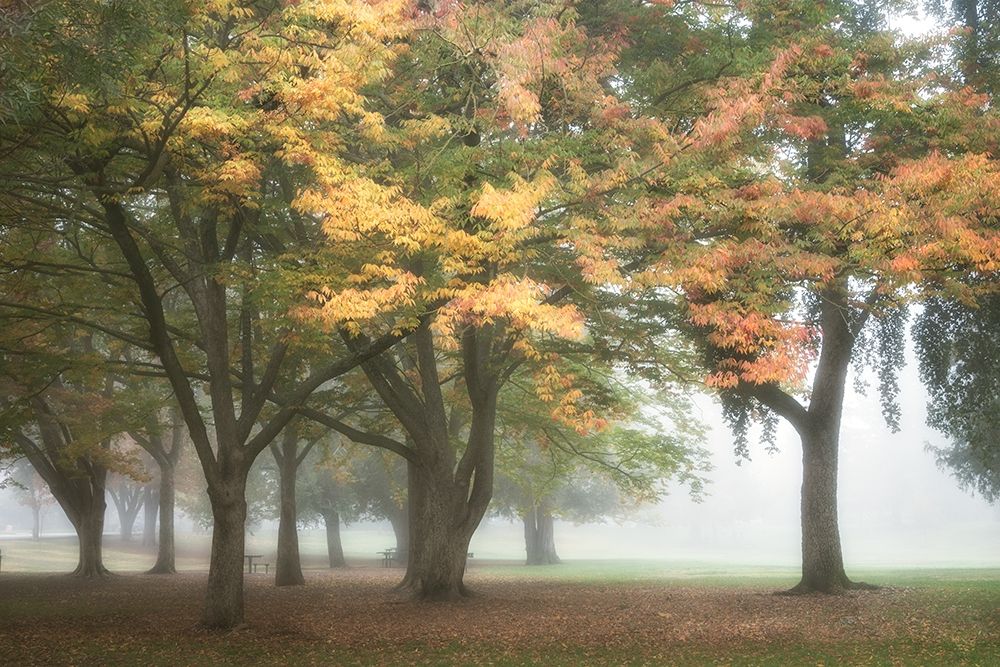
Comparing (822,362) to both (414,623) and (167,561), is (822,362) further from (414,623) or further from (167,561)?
(167,561)

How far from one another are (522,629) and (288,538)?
14.1 meters

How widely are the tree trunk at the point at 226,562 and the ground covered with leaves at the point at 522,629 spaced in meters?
0.37

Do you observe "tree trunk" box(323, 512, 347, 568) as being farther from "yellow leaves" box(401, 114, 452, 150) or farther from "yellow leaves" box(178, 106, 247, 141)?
"yellow leaves" box(178, 106, 247, 141)

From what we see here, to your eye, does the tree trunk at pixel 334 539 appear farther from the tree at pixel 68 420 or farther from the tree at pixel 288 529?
the tree at pixel 288 529

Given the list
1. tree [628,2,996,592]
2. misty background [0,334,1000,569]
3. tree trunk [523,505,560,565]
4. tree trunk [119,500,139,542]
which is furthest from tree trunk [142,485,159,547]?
tree [628,2,996,592]

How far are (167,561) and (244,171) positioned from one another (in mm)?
25558

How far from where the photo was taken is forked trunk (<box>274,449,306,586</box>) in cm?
2628


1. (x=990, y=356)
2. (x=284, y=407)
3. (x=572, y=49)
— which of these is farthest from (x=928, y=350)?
(x=284, y=407)

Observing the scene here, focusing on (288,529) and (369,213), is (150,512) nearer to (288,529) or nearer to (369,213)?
(288,529)

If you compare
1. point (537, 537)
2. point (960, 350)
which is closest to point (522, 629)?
point (960, 350)

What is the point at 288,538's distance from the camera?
87.0 ft

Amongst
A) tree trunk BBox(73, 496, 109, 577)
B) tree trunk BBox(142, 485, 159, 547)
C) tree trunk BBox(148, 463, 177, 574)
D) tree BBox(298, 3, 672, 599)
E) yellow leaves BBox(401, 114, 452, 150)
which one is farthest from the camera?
tree trunk BBox(142, 485, 159, 547)

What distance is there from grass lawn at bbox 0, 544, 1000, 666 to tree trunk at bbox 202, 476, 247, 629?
1.22ft

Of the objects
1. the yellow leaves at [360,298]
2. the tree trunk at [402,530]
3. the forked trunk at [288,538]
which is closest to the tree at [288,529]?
the forked trunk at [288,538]
